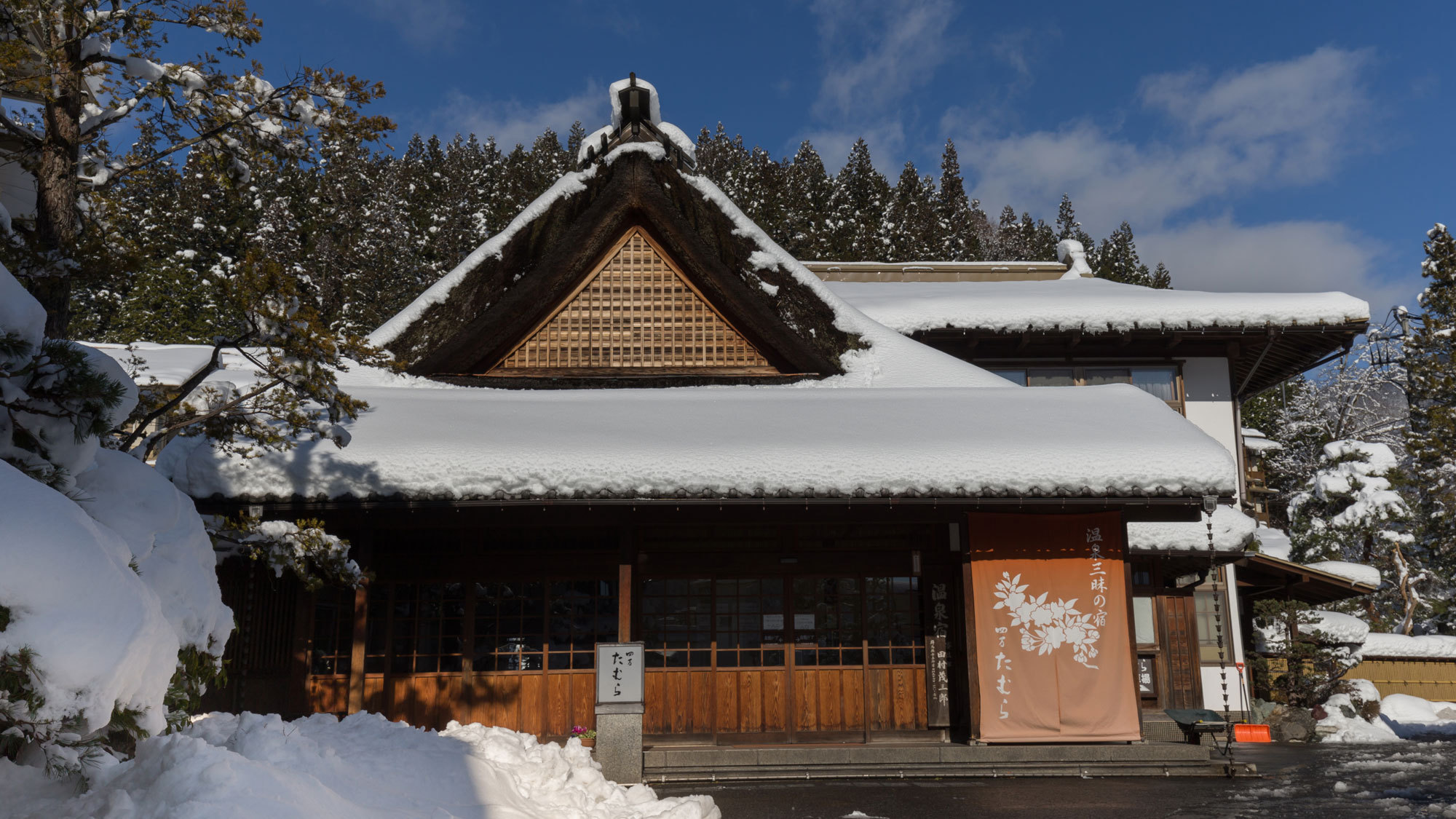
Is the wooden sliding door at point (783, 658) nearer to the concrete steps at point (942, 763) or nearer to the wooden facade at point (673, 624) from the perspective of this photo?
the wooden facade at point (673, 624)

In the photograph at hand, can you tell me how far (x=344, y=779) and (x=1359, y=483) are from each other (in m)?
26.1

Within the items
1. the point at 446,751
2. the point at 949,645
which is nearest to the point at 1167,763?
the point at 949,645

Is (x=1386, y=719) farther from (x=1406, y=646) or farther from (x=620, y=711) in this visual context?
(x=620, y=711)

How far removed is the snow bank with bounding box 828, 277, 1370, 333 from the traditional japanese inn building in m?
0.06

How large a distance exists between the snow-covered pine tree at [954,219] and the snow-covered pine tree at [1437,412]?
16.4 m

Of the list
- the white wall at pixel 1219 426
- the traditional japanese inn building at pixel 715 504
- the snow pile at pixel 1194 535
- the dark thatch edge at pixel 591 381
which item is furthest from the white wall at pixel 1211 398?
the dark thatch edge at pixel 591 381

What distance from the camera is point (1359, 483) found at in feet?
77.5

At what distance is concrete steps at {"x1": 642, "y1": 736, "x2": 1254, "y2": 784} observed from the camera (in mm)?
8516

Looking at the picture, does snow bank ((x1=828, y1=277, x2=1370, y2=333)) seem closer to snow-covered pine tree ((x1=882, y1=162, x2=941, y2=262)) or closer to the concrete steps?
the concrete steps

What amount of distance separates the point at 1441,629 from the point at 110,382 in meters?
31.9

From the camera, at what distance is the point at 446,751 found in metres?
5.71

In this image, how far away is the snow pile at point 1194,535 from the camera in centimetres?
1209

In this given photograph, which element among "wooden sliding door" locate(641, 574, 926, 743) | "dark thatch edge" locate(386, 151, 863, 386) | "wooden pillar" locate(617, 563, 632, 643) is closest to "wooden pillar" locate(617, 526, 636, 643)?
"wooden pillar" locate(617, 563, 632, 643)

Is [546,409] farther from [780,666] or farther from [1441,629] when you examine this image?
[1441,629]
